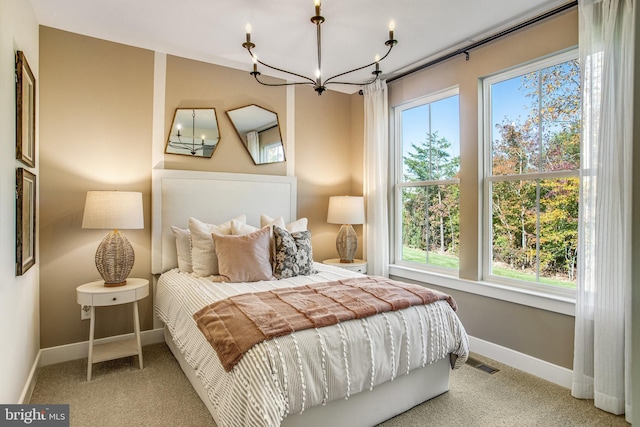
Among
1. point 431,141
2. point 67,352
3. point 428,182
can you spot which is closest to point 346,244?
point 428,182

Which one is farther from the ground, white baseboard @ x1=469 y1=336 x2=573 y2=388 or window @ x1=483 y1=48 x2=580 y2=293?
window @ x1=483 y1=48 x2=580 y2=293

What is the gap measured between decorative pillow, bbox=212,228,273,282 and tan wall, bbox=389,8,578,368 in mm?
1816

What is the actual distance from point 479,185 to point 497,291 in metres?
0.91

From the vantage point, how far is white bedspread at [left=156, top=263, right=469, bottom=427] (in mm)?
1523

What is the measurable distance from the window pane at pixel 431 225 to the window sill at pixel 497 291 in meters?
0.17

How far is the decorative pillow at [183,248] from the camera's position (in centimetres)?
300

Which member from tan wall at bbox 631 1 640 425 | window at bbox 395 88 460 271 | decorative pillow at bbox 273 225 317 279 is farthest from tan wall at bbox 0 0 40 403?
window at bbox 395 88 460 271

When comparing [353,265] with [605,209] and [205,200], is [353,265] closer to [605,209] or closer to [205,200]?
[205,200]

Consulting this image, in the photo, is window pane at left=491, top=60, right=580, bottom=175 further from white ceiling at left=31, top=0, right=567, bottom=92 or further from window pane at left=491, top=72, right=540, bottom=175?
white ceiling at left=31, top=0, right=567, bottom=92

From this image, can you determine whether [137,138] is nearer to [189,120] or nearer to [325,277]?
[189,120]

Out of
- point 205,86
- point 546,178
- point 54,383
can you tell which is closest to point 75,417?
point 54,383

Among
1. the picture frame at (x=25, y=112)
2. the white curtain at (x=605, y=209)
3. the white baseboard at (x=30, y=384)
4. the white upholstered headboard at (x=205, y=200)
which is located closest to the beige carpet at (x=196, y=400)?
the white baseboard at (x=30, y=384)

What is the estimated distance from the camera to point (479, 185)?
305cm

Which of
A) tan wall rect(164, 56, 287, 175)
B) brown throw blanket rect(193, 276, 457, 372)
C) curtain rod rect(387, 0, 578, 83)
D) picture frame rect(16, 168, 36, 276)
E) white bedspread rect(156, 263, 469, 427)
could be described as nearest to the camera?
white bedspread rect(156, 263, 469, 427)
